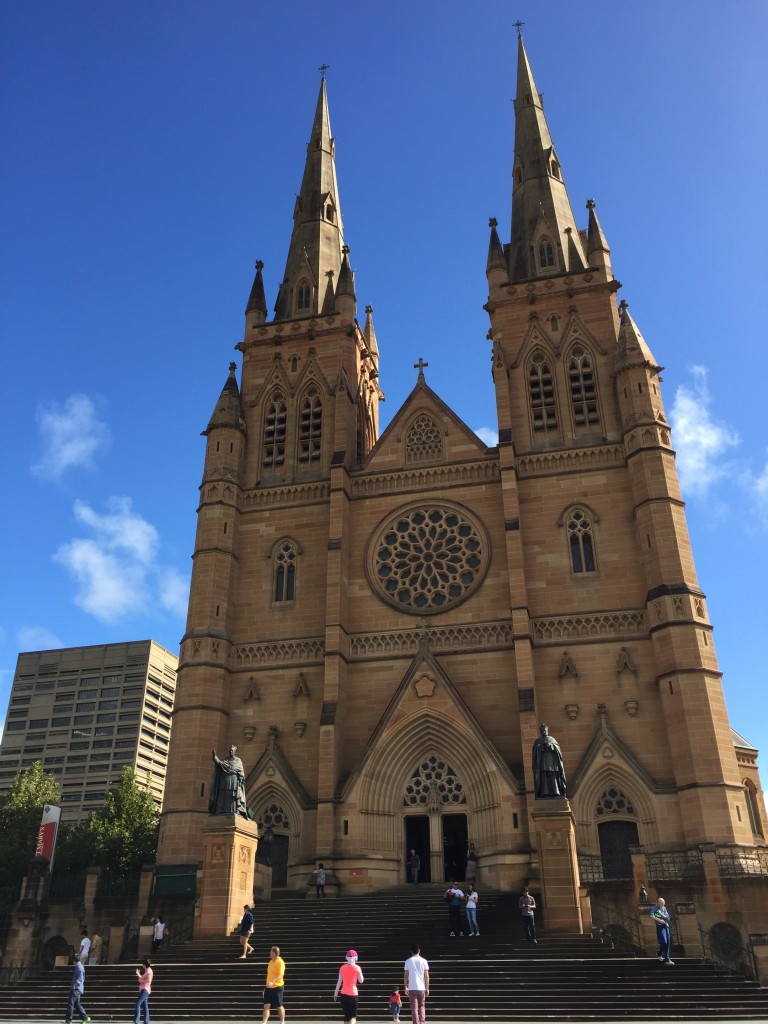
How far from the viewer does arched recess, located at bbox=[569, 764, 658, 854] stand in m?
Answer: 25.7

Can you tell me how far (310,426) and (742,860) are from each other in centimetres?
2203

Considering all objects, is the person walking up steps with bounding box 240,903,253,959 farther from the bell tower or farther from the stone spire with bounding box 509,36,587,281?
the stone spire with bounding box 509,36,587,281

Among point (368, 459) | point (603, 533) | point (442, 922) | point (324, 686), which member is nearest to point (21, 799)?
point (324, 686)

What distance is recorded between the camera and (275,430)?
120ft

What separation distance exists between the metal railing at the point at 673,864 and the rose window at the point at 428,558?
33.5 feet

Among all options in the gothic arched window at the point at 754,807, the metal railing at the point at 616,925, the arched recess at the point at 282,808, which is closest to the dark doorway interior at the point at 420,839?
the arched recess at the point at 282,808

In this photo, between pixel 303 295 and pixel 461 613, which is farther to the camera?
pixel 303 295

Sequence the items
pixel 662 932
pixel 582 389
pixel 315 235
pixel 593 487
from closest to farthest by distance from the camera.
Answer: pixel 662 932
pixel 593 487
pixel 582 389
pixel 315 235

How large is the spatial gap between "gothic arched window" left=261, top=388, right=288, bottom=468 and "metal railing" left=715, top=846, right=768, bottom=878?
21.2 metres

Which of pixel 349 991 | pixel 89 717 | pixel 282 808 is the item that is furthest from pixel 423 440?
pixel 89 717

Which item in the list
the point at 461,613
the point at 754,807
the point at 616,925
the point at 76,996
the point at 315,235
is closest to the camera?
the point at 76,996

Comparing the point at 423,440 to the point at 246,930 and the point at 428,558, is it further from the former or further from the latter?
the point at 246,930

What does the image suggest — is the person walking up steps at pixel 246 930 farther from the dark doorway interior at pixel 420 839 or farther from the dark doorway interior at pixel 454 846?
the dark doorway interior at pixel 454 846

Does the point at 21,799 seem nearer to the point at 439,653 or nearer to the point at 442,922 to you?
the point at 439,653
